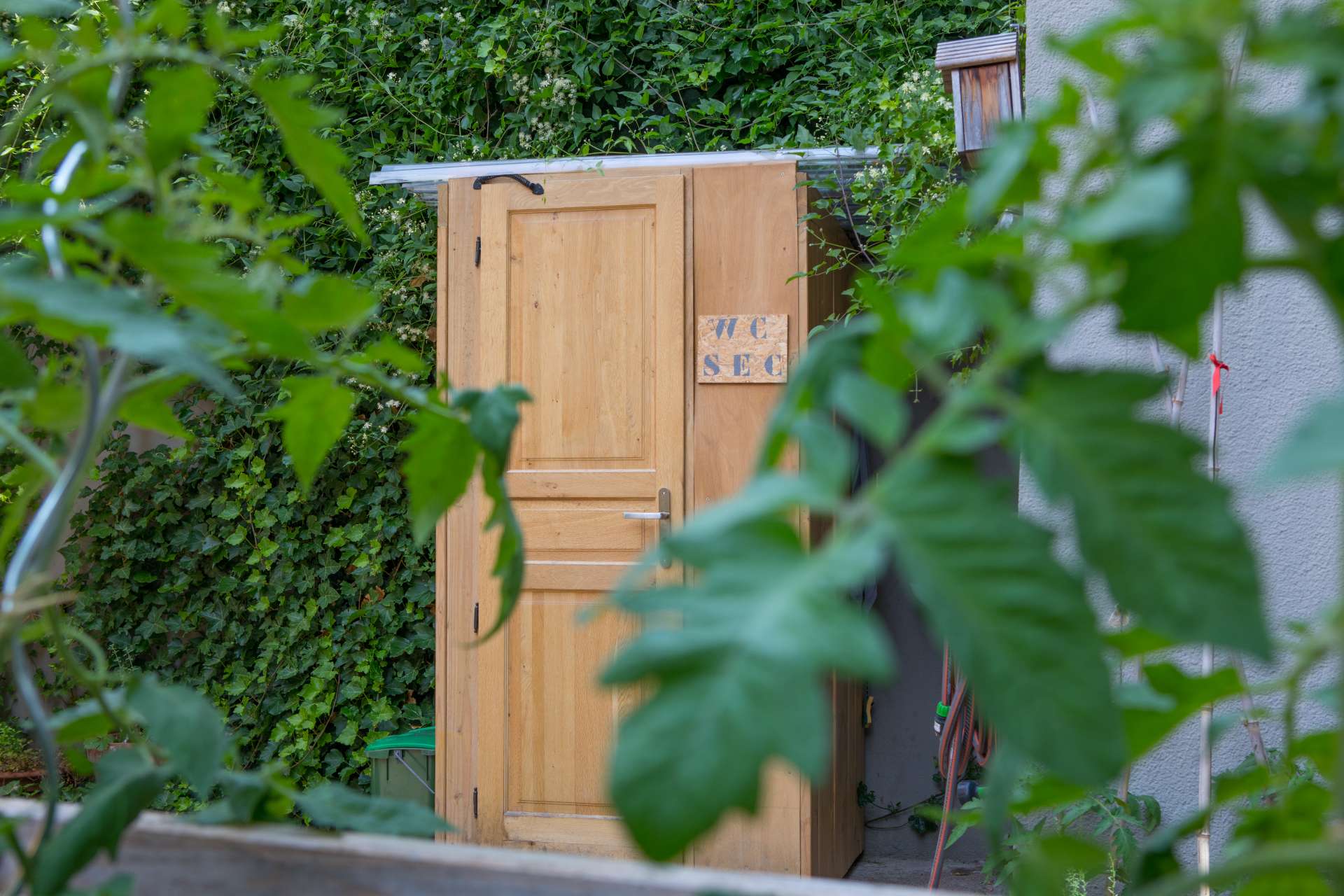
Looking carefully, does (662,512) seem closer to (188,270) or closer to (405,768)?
(405,768)

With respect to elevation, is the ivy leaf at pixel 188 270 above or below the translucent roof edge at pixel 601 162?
below

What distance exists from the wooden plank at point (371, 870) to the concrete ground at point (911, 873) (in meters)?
3.69

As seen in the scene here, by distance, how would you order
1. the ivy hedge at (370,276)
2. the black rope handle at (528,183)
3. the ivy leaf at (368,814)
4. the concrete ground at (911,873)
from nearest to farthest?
1. the ivy leaf at (368,814)
2. the black rope handle at (528,183)
3. the concrete ground at (911,873)
4. the ivy hedge at (370,276)

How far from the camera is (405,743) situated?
3.98m

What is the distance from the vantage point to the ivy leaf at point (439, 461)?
492 mm

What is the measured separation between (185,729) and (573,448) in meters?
3.28

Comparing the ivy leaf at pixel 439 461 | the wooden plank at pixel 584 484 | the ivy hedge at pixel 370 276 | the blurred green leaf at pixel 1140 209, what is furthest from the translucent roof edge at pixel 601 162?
the blurred green leaf at pixel 1140 209

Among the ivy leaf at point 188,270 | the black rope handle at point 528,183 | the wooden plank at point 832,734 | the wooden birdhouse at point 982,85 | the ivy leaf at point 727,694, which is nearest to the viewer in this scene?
the ivy leaf at point 727,694

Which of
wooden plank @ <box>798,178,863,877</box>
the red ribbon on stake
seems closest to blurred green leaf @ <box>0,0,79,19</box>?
the red ribbon on stake

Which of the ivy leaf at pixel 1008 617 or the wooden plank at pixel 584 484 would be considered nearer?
the ivy leaf at pixel 1008 617

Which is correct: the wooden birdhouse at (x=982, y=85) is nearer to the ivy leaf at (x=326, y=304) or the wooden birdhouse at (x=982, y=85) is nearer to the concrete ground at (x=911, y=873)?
the concrete ground at (x=911, y=873)

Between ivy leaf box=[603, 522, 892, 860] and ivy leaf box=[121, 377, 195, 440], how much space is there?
342 millimetres

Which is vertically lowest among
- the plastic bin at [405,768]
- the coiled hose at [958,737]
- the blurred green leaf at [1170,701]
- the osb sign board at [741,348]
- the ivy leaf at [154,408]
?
the plastic bin at [405,768]

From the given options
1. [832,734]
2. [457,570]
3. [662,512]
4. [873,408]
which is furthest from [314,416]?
[457,570]
